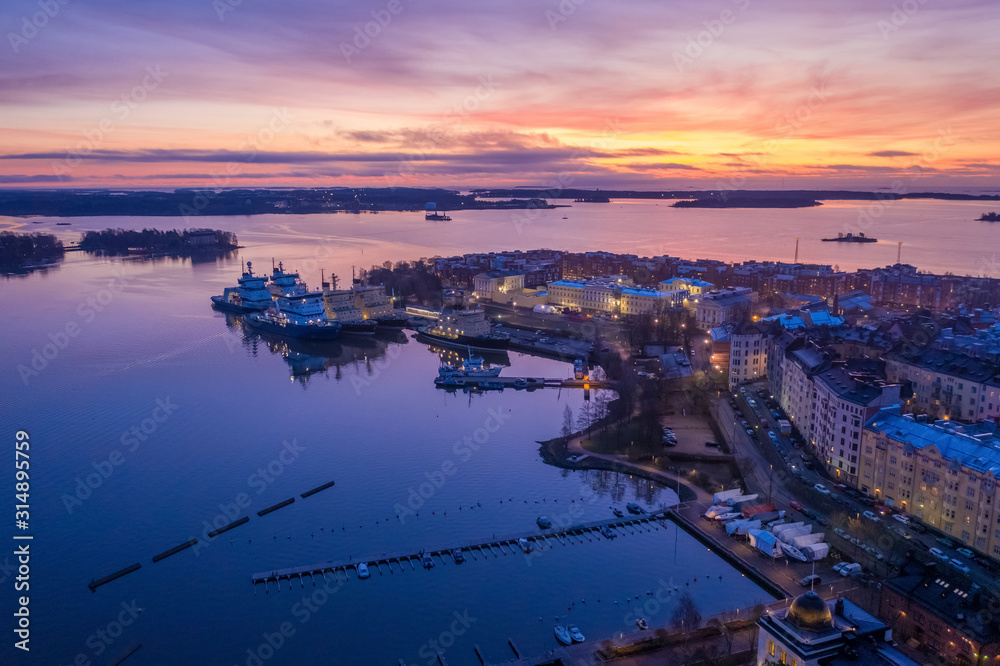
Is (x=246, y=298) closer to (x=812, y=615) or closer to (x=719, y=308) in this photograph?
(x=719, y=308)

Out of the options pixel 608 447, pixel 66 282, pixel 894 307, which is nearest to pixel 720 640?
pixel 608 447

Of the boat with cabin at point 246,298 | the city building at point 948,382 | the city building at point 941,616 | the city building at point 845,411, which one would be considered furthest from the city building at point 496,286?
the city building at point 941,616

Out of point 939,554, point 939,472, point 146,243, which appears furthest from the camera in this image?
point 146,243

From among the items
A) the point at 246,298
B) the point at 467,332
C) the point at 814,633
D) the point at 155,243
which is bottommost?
the point at 467,332

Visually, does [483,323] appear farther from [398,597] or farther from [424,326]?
[398,597]

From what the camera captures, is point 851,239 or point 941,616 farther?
point 851,239

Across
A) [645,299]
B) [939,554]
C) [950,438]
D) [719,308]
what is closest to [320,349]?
[645,299]
